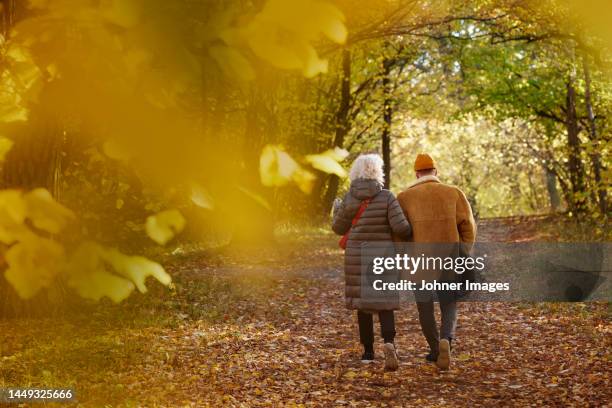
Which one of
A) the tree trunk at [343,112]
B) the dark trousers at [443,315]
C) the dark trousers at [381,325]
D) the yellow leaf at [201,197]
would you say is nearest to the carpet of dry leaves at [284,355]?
the dark trousers at [381,325]

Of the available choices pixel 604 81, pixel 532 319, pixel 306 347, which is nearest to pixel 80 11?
pixel 306 347

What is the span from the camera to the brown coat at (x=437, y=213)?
647 cm

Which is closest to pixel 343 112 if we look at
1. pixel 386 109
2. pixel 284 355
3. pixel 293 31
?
pixel 386 109

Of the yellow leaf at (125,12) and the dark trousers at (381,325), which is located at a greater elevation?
the yellow leaf at (125,12)

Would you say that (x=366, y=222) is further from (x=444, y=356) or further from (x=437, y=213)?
(x=444, y=356)

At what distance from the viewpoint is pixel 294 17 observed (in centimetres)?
146

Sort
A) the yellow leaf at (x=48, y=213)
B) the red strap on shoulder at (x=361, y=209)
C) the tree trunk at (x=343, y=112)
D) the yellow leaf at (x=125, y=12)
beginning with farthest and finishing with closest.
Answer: the tree trunk at (x=343, y=112)
the red strap on shoulder at (x=361, y=209)
the yellow leaf at (x=48, y=213)
the yellow leaf at (x=125, y=12)

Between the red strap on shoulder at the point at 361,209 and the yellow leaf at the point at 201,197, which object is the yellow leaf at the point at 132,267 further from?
the red strap on shoulder at the point at 361,209

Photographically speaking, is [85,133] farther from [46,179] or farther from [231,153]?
[46,179]

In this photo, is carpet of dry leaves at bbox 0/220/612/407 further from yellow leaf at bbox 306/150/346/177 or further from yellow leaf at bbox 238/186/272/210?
yellow leaf at bbox 306/150/346/177

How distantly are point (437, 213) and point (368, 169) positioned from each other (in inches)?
29.7

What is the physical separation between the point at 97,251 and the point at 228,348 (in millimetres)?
6301

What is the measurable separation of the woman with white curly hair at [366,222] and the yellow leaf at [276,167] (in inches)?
182

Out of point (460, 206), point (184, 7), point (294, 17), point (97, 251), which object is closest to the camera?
point (294, 17)
